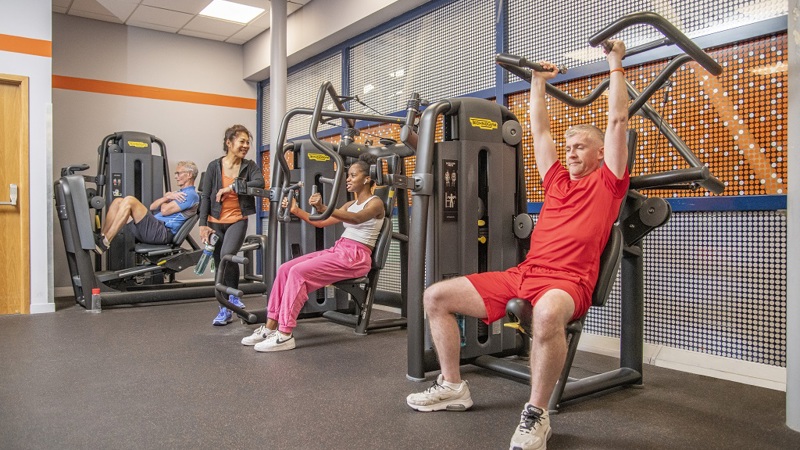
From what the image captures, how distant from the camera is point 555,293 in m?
2.25

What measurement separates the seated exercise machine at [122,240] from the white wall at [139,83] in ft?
2.29

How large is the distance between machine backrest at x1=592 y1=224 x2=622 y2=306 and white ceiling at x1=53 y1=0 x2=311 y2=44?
539cm

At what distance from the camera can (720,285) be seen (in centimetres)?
326

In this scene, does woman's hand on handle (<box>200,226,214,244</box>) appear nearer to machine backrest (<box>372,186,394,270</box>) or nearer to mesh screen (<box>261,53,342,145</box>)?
machine backrest (<box>372,186,394,270</box>)

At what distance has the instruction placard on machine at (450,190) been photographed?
3104 millimetres

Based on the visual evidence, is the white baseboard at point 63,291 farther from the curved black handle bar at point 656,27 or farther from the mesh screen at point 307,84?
the curved black handle bar at point 656,27

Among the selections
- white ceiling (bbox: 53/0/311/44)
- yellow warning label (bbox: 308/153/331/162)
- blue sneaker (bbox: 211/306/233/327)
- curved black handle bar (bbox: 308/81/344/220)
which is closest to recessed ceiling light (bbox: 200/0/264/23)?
white ceiling (bbox: 53/0/311/44)

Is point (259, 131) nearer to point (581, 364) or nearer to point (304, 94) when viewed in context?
point (304, 94)

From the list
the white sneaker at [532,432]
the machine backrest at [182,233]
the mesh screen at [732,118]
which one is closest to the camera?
the white sneaker at [532,432]

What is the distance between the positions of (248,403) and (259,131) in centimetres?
636

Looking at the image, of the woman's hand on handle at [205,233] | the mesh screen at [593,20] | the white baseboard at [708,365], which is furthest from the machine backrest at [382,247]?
the mesh screen at [593,20]

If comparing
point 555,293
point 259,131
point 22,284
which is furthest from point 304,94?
point 555,293

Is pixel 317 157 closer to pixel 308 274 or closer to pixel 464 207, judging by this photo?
pixel 308 274

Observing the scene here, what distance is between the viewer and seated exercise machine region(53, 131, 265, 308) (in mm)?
5621
